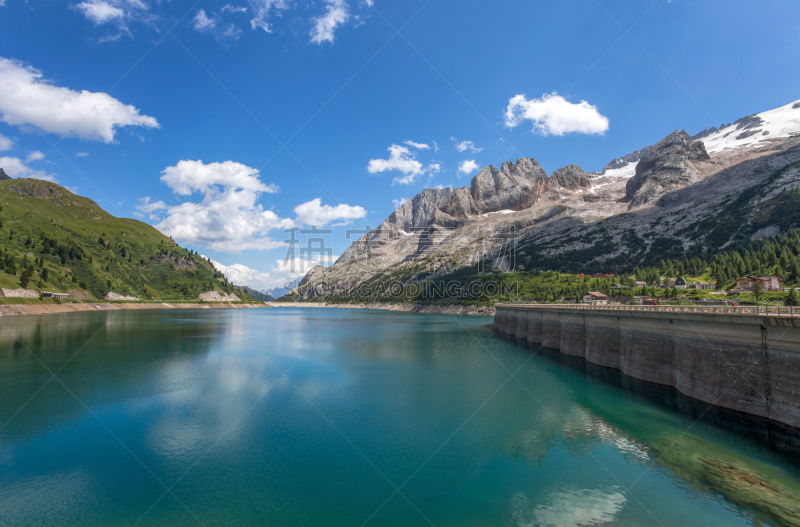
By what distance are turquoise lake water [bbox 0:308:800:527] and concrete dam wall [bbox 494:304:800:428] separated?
2.71 meters

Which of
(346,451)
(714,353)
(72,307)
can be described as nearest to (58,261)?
(72,307)

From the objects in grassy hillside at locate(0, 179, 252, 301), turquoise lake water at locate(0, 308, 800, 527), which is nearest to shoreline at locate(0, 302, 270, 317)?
grassy hillside at locate(0, 179, 252, 301)

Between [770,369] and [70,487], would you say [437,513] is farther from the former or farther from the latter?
[770,369]

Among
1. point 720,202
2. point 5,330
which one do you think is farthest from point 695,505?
point 720,202

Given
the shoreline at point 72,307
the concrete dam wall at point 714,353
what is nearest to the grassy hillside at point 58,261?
the shoreline at point 72,307

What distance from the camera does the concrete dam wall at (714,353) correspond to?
21391 mm

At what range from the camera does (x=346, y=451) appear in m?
21.4

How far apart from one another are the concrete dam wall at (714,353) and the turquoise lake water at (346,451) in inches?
107

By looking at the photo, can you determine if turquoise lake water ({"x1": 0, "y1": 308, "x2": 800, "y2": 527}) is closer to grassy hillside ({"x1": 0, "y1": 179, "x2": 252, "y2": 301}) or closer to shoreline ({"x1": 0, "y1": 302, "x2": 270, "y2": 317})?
shoreline ({"x1": 0, "y1": 302, "x2": 270, "y2": 317})

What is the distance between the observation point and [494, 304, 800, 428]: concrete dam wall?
70.2 ft

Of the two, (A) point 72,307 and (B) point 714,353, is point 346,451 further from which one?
(A) point 72,307

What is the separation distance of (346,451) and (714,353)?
26.3m

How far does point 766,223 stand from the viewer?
407ft

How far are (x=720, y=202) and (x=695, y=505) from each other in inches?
8210
